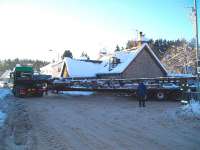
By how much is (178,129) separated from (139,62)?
36.0 metres

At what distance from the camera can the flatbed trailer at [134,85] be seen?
26531 millimetres

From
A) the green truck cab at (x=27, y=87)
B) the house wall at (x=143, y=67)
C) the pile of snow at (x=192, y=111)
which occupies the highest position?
the house wall at (x=143, y=67)

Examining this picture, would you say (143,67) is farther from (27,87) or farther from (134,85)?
(27,87)

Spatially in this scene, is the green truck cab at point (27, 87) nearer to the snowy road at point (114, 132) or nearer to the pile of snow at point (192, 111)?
the snowy road at point (114, 132)

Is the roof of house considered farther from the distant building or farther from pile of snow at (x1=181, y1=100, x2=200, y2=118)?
pile of snow at (x1=181, y1=100, x2=200, y2=118)

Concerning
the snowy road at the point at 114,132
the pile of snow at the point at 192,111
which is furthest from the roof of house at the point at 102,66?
the snowy road at the point at 114,132

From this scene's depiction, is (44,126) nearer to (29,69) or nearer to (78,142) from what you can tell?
(78,142)

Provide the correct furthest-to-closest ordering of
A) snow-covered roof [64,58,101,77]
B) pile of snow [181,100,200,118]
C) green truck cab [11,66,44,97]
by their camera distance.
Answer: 1. snow-covered roof [64,58,101,77]
2. green truck cab [11,66,44,97]
3. pile of snow [181,100,200,118]

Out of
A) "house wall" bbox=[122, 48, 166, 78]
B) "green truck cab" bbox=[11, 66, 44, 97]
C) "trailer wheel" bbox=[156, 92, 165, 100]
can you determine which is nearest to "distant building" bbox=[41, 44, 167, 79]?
"house wall" bbox=[122, 48, 166, 78]

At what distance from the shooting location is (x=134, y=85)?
95.7ft

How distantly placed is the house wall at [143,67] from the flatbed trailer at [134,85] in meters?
14.3

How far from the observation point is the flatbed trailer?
87.0 ft

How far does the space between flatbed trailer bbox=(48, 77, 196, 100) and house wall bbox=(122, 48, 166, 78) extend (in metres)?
14.3

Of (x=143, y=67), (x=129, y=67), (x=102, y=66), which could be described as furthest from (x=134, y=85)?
(x=102, y=66)
